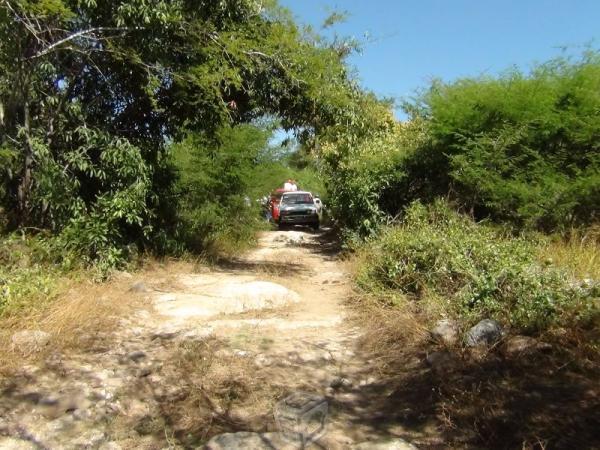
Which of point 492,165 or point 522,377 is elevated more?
point 492,165

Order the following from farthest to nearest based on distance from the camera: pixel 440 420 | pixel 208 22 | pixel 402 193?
pixel 402 193 → pixel 208 22 → pixel 440 420

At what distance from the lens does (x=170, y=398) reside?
4.42 metres

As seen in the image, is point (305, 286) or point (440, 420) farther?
point (305, 286)

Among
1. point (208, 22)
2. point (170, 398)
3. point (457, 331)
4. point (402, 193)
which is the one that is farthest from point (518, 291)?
point (402, 193)

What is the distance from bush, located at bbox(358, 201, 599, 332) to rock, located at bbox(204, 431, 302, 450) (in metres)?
2.27

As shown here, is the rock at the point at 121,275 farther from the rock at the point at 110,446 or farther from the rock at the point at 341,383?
the rock at the point at 110,446

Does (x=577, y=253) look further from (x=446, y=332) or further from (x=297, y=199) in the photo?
(x=297, y=199)

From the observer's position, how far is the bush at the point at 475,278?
4.88 metres

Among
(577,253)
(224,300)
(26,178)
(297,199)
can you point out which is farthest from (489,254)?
(297,199)

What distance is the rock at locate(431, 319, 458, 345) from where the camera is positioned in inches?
198

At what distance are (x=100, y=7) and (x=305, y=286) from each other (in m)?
5.09

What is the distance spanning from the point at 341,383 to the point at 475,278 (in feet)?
5.96

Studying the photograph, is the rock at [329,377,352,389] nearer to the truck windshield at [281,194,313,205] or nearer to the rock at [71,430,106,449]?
the rock at [71,430,106,449]

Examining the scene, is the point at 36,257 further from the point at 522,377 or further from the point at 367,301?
the point at 522,377
